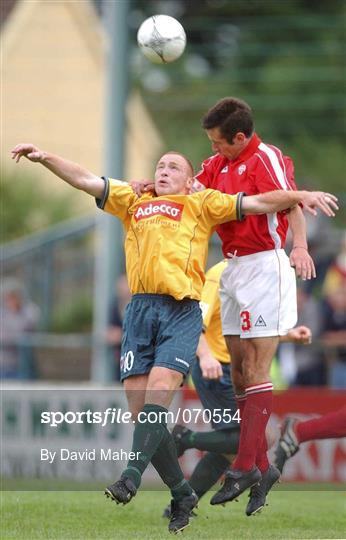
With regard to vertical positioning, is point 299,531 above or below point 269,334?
below

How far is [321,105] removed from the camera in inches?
1057

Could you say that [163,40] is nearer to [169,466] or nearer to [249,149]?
[249,149]

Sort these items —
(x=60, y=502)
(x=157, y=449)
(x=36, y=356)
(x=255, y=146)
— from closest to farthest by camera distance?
1. (x=157, y=449)
2. (x=255, y=146)
3. (x=60, y=502)
4. (x=36, y=356)

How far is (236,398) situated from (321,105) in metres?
18.6

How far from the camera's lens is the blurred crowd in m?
14.7

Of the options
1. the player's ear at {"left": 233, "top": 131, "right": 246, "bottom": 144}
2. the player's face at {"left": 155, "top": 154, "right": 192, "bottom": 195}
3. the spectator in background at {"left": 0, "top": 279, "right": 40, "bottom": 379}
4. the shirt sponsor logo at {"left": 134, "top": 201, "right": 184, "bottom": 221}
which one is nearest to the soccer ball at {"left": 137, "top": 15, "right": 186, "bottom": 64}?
the player's ear at {"left": 233, "top": 131, "right": 246, "bottom": 144}

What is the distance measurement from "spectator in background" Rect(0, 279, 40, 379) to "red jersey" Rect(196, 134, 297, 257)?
8626 millimetres

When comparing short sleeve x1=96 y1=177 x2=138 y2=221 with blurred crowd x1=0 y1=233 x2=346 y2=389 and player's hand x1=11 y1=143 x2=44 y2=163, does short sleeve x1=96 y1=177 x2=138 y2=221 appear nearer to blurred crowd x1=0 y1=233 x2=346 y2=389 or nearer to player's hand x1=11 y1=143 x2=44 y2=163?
player's hand x1=11 y1=143 x2=44 y2=163

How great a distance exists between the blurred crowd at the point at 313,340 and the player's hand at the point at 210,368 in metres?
5.59

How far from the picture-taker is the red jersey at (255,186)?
8500 millimetres

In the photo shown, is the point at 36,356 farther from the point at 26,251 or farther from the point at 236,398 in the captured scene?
the point at 236,398

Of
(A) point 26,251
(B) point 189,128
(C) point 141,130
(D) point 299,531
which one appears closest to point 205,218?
(D) point 299,531

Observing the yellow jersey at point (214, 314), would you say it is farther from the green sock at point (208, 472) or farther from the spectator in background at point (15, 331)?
the spectator in background at point (15, 331)

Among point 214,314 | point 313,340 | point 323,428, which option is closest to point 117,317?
point 313,340
